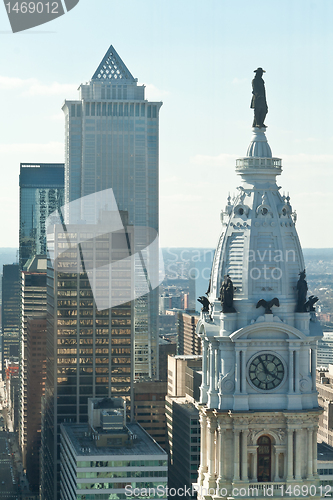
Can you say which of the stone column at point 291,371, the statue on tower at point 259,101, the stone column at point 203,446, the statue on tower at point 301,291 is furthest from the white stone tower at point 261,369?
the statue on tower at point 259,101

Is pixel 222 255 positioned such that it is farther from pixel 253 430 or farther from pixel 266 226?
pixel 253 430

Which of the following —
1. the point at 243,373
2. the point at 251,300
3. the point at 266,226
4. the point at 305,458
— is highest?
the point at 266,226

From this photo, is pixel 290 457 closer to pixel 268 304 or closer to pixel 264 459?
pixel 264 459

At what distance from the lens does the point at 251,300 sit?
10106 centimetres

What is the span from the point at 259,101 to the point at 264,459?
107 feet

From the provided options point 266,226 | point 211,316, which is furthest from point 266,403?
point 266,226

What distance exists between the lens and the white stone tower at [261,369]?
101 metres

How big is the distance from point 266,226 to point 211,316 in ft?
30.4

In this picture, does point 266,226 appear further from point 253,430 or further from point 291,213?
point 253,430

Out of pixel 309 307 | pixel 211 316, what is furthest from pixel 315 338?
pixel 211 316

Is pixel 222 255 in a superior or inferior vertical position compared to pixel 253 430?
superior

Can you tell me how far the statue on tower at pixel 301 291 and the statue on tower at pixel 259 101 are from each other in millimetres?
15420

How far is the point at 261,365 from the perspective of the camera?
101 metres

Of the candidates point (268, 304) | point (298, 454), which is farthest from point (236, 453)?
point (268, 304)
